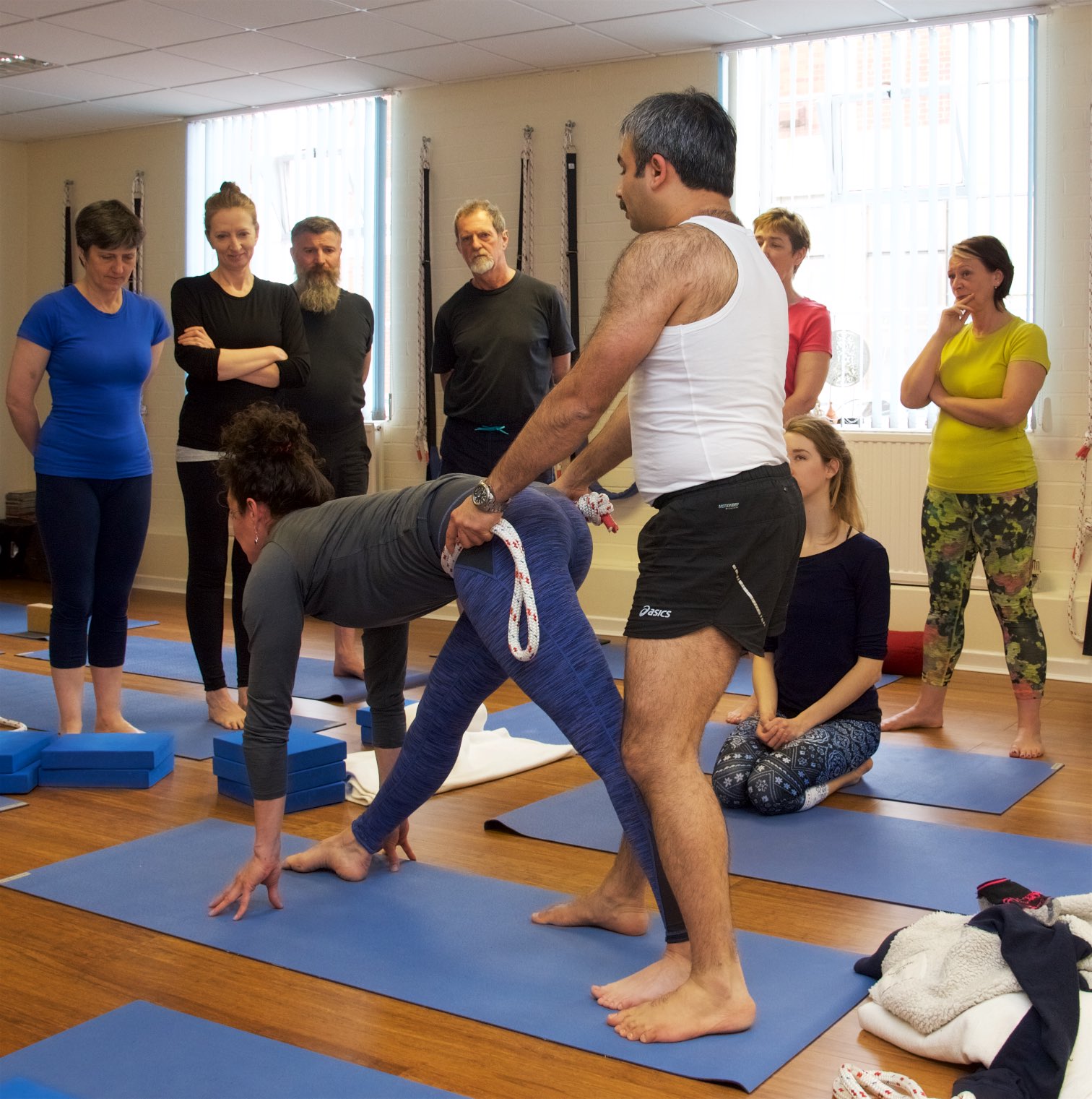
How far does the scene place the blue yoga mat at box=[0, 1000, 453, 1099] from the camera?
1738 mm

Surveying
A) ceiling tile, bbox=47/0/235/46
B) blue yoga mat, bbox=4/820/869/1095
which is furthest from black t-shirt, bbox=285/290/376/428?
blue yoga mat, bbox=4/820/869/1095

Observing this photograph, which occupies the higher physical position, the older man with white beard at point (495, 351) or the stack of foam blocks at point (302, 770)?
the older man with white beard at point (495, 351)

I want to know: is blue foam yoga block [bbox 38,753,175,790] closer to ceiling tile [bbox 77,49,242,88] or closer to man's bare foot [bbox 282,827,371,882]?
man's bare foot [bbox 282,827,371,882]

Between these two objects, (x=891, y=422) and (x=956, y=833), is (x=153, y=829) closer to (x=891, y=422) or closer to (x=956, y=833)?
(x=956, y=833)

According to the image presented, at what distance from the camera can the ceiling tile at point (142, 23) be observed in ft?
16.6

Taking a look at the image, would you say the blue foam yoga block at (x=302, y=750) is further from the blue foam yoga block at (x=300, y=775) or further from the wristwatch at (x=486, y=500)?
the wristwatch at (x=486, y=500)

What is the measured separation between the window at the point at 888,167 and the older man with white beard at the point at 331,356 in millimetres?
2012

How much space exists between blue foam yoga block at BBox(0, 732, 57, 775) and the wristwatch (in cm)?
180

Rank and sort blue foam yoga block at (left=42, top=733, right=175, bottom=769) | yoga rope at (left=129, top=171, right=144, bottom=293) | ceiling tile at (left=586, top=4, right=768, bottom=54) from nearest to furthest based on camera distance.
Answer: blue foam yoga block at (left=42, top=733, right=175, bottom=769)
ceiling tile at (left=586, top=4, right=768, bottom=54)
yoga rope at (left=129, top=171, right=144, bottom=293)

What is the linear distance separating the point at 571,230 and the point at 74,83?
258 cm

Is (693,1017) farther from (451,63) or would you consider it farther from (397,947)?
(451,63)

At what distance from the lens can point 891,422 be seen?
5.21m

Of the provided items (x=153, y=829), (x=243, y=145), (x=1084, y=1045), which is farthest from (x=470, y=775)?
(x=243, y=145)

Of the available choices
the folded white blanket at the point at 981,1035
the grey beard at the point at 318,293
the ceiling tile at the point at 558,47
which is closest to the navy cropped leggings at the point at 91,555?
the grey beard at the point at 318,293
